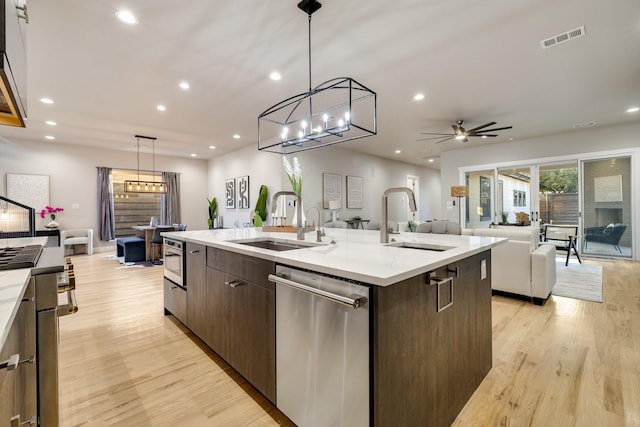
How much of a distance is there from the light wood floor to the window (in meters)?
5.93

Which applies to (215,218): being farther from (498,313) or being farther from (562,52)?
(562,52)

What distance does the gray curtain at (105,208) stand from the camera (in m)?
7.48

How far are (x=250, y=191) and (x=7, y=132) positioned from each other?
5111mm

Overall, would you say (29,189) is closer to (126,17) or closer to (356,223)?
(126,17)

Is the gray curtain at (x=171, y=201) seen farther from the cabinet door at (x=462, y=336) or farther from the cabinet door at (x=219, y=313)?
the cabinet door at (x=462, y=336)

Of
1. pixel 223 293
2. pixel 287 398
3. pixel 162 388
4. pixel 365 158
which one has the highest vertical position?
pixel 365 158

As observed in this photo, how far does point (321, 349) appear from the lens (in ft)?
4.16

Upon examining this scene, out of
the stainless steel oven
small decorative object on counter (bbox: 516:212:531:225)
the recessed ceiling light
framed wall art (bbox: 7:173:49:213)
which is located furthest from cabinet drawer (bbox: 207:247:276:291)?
framed wall art (bbox: 7:173:49:213)

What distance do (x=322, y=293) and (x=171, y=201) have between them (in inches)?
338

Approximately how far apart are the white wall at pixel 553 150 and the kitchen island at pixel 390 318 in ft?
20.5

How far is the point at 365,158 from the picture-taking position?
8602mm

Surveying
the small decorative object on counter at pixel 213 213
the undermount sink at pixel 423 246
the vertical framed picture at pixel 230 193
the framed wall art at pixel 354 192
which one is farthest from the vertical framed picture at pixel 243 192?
the undermount sink at pixel 423 246

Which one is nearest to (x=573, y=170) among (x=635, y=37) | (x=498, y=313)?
(x=635, y=37)

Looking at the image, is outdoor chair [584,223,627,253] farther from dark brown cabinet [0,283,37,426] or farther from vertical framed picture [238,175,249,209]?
dark brown cabinet [0,283,37,426]
